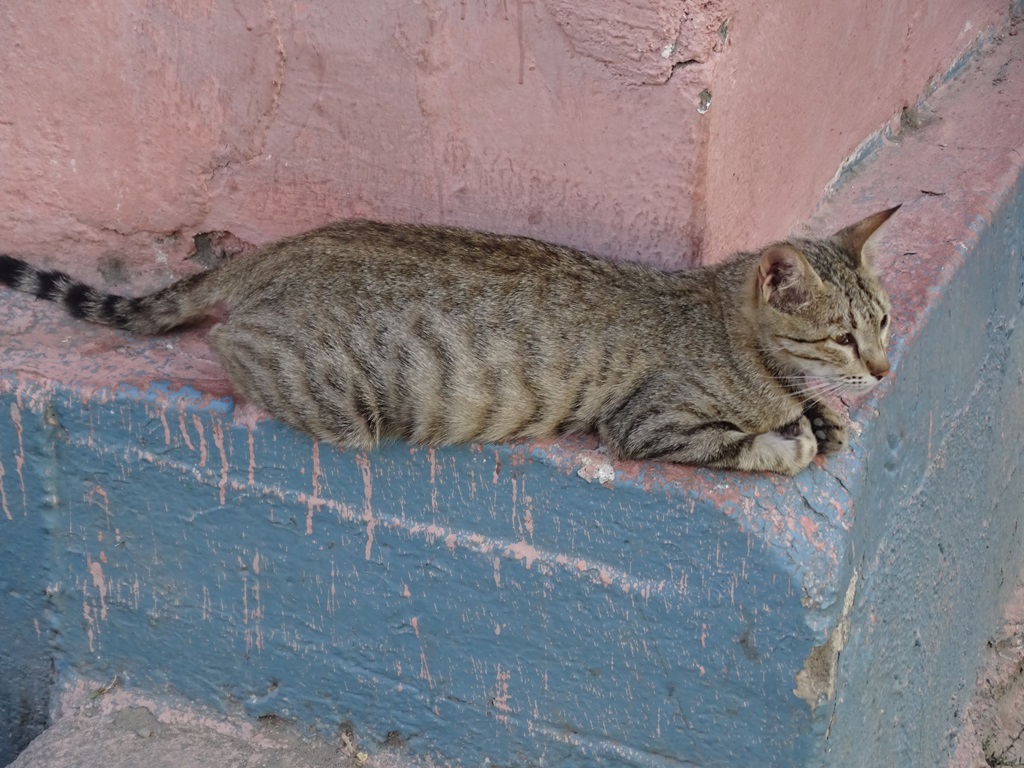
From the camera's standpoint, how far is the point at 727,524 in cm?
→ 266

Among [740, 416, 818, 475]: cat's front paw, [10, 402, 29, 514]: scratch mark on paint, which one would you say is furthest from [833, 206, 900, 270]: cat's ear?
[10, 402, 29, 514]: scratch mark on paint

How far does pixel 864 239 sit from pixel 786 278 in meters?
0.34

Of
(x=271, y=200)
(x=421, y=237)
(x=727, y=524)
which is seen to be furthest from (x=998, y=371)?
(x=271, y=200)

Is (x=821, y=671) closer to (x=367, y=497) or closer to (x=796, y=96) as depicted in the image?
(x=367, y=497)

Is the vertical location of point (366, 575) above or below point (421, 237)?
below

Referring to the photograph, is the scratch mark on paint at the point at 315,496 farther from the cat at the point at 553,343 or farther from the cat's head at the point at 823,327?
the cat's head at the point at 823,327

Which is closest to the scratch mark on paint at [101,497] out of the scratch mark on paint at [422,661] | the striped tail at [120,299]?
the striped tail at [120,299]

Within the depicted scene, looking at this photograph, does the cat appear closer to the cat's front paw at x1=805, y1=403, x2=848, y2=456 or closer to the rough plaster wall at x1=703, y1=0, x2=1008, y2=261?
the cat's front paw at x1=805, y1=403, x2=848, y2=456

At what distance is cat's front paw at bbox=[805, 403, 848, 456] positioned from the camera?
9.12 ft

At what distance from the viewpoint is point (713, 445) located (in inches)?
107

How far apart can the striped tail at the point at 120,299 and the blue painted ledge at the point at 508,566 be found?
0.22ft

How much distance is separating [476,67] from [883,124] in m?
1.87

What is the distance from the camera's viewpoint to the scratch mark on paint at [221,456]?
10.1 ft

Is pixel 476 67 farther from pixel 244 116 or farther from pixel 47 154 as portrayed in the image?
pixel 47 154
